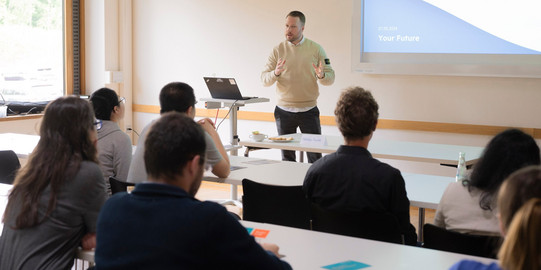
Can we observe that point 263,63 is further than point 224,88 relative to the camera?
Yes

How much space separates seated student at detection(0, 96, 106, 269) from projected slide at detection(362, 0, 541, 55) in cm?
448

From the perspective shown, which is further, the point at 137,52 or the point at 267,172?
the point at 137,52

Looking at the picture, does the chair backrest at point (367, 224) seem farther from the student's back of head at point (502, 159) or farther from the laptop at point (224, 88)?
the laptop at point (224, 88)

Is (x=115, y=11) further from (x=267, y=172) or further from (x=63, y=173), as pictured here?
(x=63, y=173)

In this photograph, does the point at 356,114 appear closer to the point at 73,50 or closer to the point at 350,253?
the point at 350,253

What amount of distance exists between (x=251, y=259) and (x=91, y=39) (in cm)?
661

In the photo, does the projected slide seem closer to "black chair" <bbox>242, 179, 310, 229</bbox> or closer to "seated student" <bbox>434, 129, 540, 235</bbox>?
"black chair" <bbox>242, 179, 310, 229</bbox>

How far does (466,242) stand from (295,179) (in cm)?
160

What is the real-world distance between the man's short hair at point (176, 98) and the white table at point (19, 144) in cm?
150

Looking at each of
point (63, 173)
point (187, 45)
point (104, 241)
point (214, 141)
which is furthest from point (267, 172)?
point (187, 45)

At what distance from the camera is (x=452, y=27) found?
20.2ft

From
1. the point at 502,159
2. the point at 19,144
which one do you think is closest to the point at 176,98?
the point at 502,159

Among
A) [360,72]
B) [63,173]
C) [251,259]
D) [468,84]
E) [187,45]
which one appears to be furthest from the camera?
[187,45]

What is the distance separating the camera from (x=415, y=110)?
6434 mm
